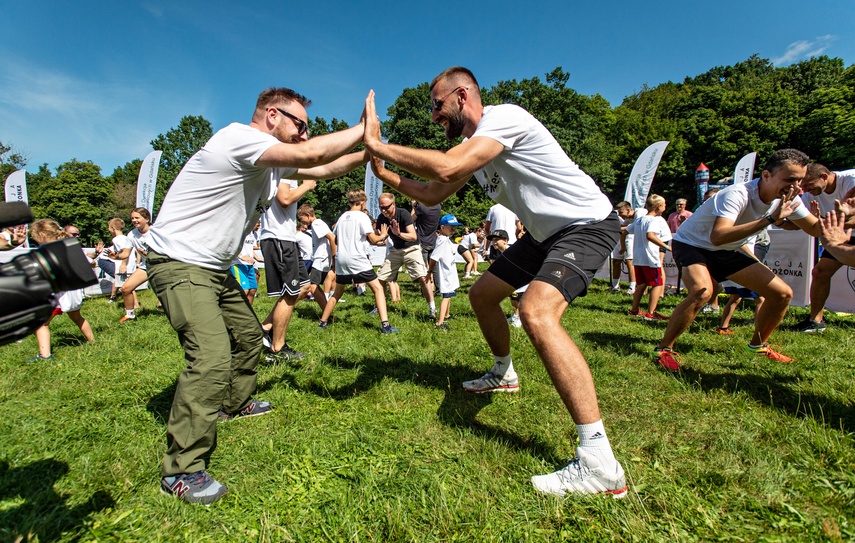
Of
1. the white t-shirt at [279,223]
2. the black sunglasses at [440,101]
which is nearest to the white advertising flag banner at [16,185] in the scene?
the white t-shirt at [279,223]

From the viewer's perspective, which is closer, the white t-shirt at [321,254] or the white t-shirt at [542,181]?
the white t-shirt at [542,181]

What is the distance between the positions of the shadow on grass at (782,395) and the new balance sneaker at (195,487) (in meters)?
3.30

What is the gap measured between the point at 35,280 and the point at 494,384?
2.76 m

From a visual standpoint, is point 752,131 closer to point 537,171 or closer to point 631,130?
point 631,130

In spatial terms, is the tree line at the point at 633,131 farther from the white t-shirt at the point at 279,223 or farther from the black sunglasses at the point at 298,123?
the black sunglasses at the point at 298,123

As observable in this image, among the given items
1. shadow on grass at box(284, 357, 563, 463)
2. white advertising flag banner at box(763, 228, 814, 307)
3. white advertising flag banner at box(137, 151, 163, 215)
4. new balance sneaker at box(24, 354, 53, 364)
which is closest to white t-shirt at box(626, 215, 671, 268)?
white advertising flag banner at box(763, 228, 814, 307)

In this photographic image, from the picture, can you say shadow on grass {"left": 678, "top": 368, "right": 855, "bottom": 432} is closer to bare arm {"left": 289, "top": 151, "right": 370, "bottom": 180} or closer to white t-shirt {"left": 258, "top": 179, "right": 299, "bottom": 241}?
bare arm {"left": 289, "top": 151, "right": 370, "bottom": 180}

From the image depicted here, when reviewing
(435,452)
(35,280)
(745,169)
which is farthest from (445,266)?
(745,169)

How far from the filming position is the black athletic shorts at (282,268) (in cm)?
471

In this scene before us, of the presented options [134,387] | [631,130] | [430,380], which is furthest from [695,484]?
[631,130]

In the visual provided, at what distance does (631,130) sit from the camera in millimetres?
46125

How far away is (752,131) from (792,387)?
39.1m

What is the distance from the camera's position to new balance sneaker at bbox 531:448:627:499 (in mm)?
1988

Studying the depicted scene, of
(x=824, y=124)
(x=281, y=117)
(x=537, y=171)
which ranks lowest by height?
(x=537, y=171)
